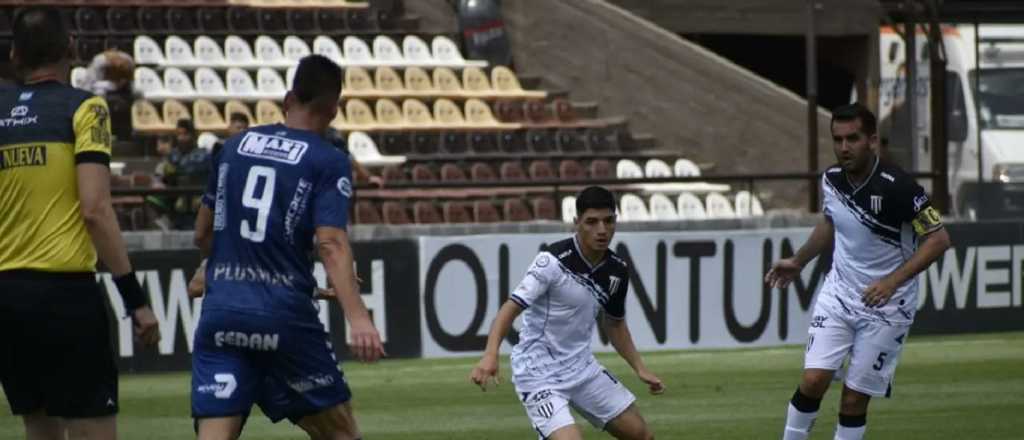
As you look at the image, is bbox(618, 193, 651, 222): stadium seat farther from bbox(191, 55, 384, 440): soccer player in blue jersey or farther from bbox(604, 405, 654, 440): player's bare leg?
bbox(191, 55, 384, 440): soccer player in blue jersey

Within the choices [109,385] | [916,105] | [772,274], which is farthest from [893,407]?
[916,105]

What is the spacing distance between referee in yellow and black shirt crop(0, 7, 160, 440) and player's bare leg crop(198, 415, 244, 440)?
1.26 ft

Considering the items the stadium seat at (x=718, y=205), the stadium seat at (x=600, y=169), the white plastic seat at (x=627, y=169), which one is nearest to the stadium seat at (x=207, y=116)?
the stadium seat at (x=600, y=169)

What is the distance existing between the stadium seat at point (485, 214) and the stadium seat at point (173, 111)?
5.07m

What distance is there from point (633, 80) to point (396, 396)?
14428mm

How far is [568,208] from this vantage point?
21266 millimetres

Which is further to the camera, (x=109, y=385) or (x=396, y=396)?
(x=396, y=396)

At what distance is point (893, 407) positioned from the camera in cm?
1397

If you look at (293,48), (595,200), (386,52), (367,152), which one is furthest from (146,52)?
(595,200)

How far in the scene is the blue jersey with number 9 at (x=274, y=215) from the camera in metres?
7.15

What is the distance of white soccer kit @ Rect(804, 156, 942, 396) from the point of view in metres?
10.1

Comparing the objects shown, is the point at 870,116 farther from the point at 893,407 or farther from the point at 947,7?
the point at 947,7

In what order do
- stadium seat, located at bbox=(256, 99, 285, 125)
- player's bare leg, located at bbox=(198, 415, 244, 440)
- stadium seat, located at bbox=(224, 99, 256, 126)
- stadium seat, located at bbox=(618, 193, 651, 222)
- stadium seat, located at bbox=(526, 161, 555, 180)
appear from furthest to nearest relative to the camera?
stadium seat, located at bbox=(526, 161, 555, 180), stadium seat, located at bbox=(256, 99, 285, 125), stadium seat, located at bbox=(224, 99, 256, 126), stadium seat, located at bbox=(618, 193, 651, 222), player's bare leg, located at bbox=(198, 415, 244, 440)

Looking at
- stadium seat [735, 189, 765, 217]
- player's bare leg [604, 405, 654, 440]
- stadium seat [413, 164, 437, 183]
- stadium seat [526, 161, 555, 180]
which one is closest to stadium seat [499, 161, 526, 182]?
stadium seat [526, 161, 555, 180]
